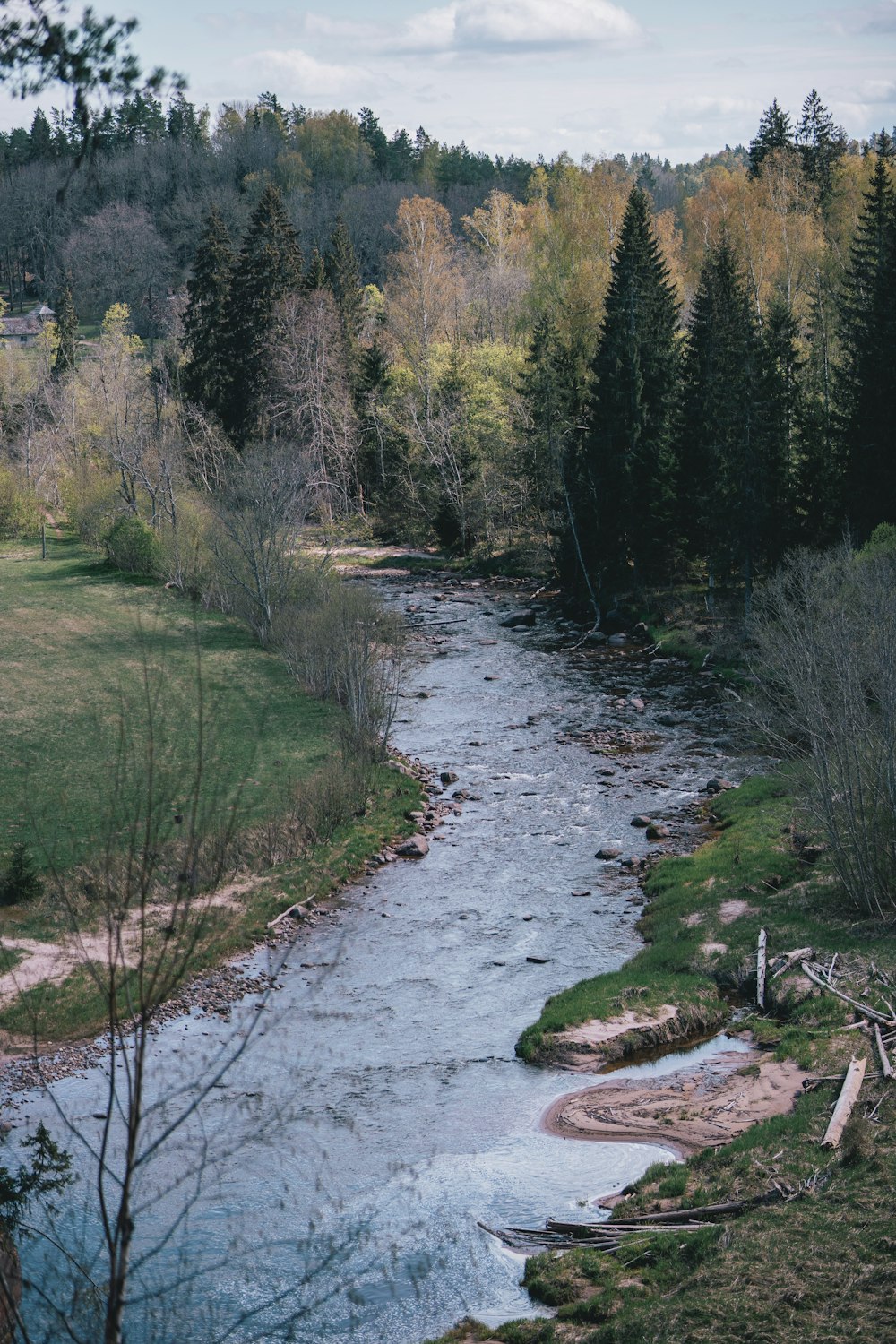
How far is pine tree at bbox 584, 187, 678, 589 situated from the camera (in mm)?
52562

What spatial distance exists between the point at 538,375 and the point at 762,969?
4066 cm

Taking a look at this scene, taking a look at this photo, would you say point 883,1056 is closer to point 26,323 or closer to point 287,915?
point 287,915

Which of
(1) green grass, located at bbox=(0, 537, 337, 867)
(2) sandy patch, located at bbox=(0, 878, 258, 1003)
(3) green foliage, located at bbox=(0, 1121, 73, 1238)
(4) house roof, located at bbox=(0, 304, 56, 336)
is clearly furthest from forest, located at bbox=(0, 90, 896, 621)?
(3) green foliage, located at bbox=(0, 1121, 73, 1238)

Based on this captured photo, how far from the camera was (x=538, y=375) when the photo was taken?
196 feet

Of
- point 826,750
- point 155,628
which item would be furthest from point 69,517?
point 826,750

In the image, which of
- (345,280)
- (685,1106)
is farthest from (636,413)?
(685,1106)

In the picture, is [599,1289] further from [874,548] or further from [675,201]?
[675,201]

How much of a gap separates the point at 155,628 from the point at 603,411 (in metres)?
20.8

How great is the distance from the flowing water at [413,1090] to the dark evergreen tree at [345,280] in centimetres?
4583

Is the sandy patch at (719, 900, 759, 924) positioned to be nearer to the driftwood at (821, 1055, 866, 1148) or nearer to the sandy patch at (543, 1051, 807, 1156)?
the sandy patch at (543, 1051, 807, 1156)

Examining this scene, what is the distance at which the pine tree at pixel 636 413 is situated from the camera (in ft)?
172

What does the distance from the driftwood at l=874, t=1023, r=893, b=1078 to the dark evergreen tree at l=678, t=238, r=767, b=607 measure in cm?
2767

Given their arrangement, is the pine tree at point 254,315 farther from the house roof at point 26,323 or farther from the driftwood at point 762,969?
the driftwood at point 762,969

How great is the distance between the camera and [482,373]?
71250 millimetres
